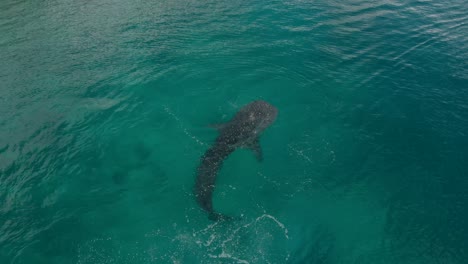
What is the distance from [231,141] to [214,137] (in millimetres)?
1378

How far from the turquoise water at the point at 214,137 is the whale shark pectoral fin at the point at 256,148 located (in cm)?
53

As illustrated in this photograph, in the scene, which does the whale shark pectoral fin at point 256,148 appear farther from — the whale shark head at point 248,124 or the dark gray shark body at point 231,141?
the whale shark head at point 248,124

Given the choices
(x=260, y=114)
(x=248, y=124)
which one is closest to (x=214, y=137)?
(x=248, y=124)

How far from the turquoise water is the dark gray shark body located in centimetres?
62

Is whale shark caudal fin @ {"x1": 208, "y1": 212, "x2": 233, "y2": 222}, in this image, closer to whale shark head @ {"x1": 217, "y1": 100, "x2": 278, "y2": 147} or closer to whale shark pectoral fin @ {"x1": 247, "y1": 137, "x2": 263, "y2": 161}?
whale shark pectoral fin @ {"x1": 247, "y1": 137, "x2": 263, "y2": 161}

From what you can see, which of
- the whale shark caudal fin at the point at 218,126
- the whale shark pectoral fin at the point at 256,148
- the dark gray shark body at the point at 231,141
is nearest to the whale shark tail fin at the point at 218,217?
the dark gray shark body at the point at 231,141

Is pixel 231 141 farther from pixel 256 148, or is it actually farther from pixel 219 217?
pixel 219 217

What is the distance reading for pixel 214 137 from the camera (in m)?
23.3

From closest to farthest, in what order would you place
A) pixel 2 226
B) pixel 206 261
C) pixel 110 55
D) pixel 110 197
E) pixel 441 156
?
pixel 206 261 < pixel 2 226 < pixel 110 197 < pixel 441 156 < pixel 110 55

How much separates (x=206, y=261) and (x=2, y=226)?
1216cm

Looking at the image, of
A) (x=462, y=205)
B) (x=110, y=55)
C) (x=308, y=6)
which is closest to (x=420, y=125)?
(x=462, y=205)

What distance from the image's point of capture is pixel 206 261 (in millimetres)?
16578

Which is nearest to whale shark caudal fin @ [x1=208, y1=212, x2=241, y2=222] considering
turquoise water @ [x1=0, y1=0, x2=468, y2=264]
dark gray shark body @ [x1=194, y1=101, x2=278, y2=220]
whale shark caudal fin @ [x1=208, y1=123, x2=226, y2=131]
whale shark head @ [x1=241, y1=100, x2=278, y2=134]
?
A: dark gray shark body @ [x1=194, y1=101, x2=278, y2=220]

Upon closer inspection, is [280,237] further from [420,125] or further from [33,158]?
[33,158]
